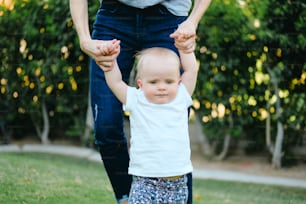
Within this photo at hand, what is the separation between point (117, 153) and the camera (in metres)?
2.54

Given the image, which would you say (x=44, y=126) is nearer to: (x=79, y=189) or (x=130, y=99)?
(x=79, y=189)

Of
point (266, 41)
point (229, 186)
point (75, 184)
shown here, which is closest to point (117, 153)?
point (75, 184)

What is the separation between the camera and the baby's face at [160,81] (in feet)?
7.26

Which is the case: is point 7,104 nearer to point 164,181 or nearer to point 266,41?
point 266,41

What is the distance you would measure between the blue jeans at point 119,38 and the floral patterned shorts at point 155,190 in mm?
326

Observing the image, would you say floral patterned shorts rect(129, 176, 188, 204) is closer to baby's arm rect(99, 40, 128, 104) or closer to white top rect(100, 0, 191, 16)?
baby's arm rect(99, 40, 128, 104)

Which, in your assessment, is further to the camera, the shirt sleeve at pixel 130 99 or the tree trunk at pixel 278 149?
the tree trunk at pixel 278 149

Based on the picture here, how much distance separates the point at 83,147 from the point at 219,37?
191cm

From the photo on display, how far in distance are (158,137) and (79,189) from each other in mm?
1611

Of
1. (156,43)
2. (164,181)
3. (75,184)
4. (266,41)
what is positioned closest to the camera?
(164,181)

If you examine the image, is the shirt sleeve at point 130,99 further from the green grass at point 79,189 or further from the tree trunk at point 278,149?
the tree trunk at point 278,149

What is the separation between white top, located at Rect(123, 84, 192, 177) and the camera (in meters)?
2.16

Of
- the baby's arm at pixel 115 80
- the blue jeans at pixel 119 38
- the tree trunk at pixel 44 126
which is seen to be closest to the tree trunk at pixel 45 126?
the tree trunk at pixel 44 126

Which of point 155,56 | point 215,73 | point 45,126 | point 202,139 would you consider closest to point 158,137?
point 155,56
